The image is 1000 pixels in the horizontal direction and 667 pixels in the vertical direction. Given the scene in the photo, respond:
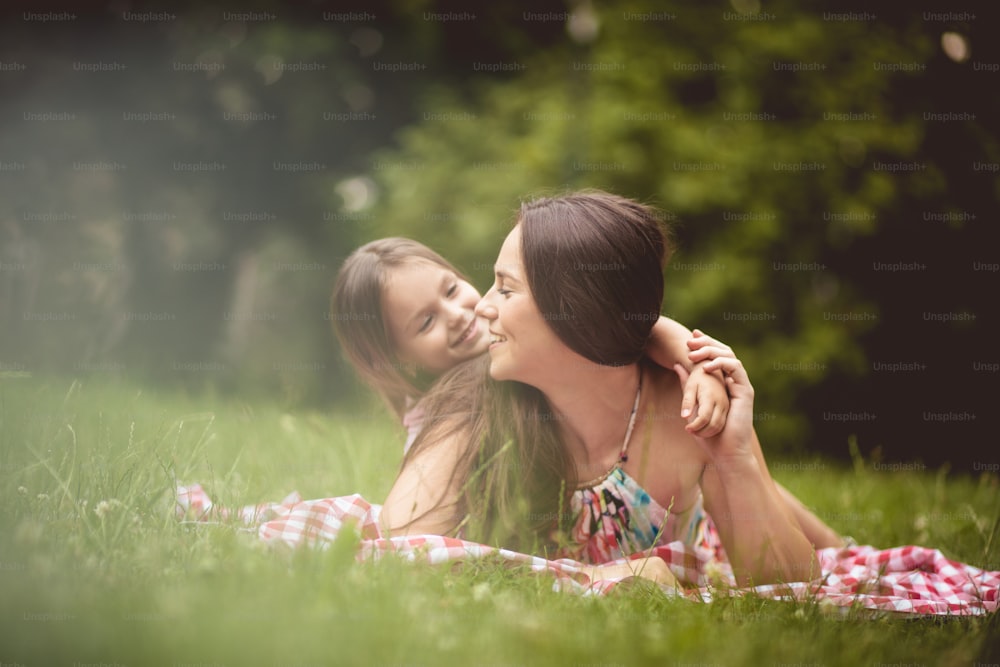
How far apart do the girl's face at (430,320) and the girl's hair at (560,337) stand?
1.18 feet

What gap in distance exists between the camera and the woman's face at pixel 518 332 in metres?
2.62

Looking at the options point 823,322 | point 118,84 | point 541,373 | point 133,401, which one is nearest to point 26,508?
point 133,401

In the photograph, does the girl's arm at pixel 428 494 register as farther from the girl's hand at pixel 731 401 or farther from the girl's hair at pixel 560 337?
the girl's hand at pixel 731 401

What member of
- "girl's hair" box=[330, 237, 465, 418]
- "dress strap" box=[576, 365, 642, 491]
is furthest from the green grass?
"girl's hair" box=[330, 237, 465, 418]

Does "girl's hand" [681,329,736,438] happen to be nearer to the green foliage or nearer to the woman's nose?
the woman's nose

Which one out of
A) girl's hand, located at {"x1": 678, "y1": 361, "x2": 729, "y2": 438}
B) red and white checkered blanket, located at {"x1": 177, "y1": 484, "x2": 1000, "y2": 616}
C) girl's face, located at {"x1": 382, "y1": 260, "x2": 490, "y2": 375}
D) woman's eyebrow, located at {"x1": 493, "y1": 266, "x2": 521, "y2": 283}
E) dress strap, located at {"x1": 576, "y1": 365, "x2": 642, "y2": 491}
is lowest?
red and white checkered blanket, located at {"x1": 177, "y1": 484, "x2": 1000, "y2": 616}

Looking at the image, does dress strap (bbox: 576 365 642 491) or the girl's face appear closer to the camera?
dress strap (bbox: 576 365 642 491)

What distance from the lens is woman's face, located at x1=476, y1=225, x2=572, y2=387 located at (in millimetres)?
2619

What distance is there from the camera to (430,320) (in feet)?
11.0

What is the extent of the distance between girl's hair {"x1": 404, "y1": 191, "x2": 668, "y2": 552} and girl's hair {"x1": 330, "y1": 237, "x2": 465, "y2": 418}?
1.84ft

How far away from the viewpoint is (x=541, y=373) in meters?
2.68

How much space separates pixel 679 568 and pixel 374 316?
152 cm

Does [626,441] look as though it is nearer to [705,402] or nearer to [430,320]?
[705,402]

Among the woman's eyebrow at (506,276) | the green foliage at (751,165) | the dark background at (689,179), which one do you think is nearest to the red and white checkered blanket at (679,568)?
the woman's eyebrow at (506,276)
